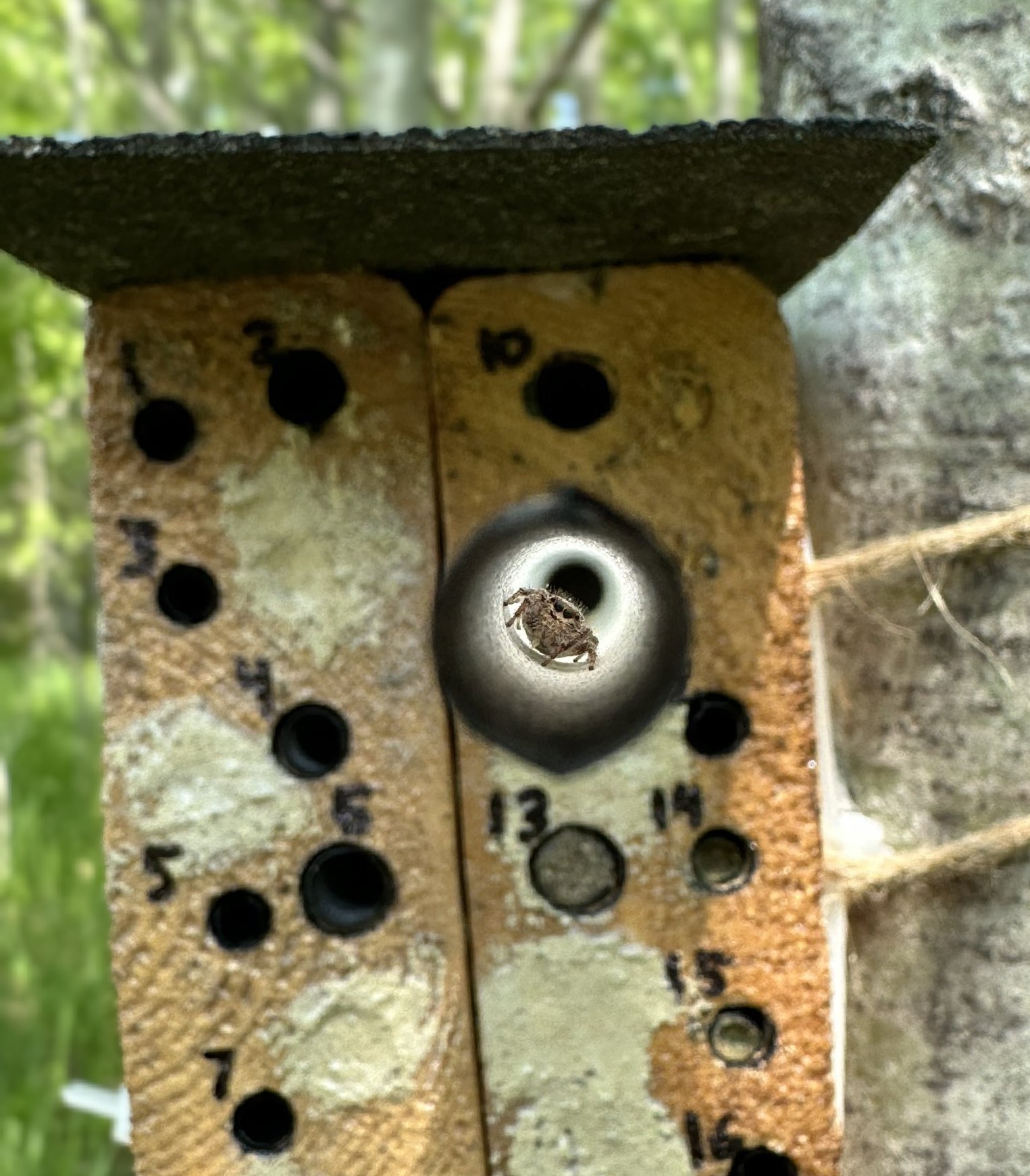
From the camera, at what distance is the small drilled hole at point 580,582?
1.29 metres

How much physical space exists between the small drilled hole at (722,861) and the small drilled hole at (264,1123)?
50cm

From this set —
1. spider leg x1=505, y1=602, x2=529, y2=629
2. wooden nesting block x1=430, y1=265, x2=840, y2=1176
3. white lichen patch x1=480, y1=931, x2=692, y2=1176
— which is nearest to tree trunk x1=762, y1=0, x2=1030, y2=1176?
wooden nesting block x1=430, y1=265, x2=840, y2=1176

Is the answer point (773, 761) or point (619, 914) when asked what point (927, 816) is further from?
point (619, 914)

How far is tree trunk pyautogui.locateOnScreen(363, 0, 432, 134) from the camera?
462 centimetres

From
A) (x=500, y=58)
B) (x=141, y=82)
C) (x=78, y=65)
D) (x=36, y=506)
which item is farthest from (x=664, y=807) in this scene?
(x=36, y=506)

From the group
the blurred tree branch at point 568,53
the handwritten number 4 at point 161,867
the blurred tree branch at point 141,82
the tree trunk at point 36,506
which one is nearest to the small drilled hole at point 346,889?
the handwritten number 4 at point 161,867

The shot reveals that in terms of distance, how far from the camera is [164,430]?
1.39m

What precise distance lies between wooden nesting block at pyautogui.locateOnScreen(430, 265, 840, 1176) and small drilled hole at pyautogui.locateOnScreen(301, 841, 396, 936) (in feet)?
0.33

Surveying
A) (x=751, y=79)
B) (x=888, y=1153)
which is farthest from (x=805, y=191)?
(x=751, y=79)

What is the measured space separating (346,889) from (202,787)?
194 millimetres

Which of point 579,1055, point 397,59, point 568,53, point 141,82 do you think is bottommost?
point 579,1055

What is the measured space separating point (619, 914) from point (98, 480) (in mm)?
715

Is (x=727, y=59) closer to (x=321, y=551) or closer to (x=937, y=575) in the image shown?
(x=937, y=575)

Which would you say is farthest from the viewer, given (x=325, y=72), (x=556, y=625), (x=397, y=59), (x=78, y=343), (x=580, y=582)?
(x=325, y=72)
